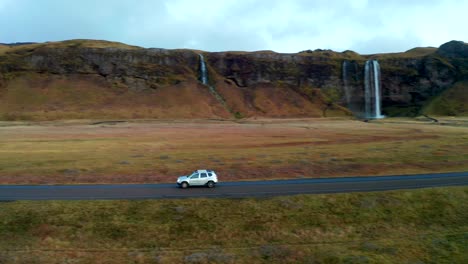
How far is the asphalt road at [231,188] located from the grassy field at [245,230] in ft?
6.97

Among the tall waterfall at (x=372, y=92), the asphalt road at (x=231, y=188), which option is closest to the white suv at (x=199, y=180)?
the asphalt road at (x=231, y=188)

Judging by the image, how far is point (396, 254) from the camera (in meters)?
22.2

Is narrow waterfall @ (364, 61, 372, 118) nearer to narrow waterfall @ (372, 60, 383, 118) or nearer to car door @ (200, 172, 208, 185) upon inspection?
narrow waterfall @ (372, 60, 383, 118)

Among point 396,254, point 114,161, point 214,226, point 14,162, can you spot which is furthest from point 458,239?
point 14,162

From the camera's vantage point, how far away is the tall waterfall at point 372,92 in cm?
18388

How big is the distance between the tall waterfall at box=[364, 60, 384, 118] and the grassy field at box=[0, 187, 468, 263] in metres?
159

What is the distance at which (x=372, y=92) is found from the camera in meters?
192

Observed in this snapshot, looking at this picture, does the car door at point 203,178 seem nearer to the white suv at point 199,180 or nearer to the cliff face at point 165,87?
the white suv at point 199,180

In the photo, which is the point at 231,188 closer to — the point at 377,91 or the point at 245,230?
the point at 245,230

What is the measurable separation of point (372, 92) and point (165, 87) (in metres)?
91.1

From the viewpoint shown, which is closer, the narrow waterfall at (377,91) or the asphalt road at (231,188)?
the asphalt road at (231,188)

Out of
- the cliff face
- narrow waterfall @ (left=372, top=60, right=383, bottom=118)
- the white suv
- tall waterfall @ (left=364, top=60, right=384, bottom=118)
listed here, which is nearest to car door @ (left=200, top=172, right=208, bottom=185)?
the white suv

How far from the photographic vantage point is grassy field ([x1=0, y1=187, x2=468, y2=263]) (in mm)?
21812

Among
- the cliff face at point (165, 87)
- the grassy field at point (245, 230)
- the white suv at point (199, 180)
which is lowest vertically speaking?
the grassy field at point (245, 230)
